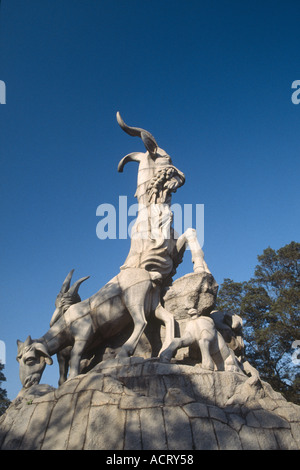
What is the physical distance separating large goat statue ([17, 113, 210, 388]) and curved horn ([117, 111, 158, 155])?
2.40 feet

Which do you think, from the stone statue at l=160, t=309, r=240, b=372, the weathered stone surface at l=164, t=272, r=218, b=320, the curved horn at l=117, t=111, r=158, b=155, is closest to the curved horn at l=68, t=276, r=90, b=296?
the weathered stone surface at l=164, t=272, r=218, b=320

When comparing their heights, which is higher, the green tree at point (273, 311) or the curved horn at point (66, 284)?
the green tree at point (273, 311)

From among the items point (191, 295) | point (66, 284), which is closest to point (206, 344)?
point (191, 295)

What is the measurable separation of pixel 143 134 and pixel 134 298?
4223mm

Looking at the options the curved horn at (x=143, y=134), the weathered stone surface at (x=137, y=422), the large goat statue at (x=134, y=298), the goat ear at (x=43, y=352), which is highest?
the curved horn at (x=143, y=134)

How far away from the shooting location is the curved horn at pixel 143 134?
9285 millimetres

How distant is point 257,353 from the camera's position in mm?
21906

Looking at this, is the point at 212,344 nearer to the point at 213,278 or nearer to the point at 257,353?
the point at 213,278

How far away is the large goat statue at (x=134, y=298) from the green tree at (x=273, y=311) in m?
14.2

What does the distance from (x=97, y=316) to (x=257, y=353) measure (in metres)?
17.2

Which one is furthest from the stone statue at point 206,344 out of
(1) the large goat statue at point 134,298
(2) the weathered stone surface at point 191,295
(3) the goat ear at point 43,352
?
(3) the goat ear at point 43,352

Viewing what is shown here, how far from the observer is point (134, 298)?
7270 millimetres

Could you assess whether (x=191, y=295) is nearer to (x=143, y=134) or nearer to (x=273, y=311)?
(x=143, y=134)

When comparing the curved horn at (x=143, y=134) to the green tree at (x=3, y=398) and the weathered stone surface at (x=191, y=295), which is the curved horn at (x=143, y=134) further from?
the green tree at (x=3, y=398)
